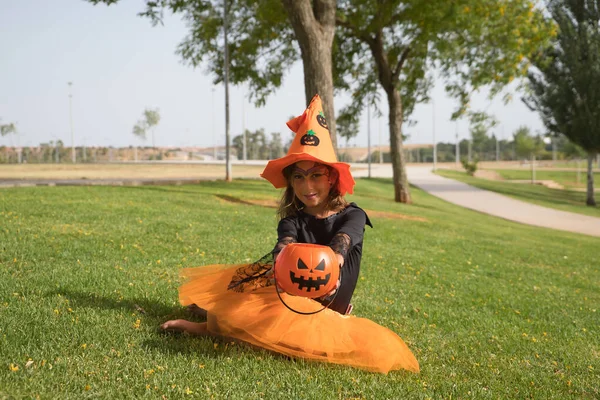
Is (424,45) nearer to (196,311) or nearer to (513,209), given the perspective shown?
(513,209)

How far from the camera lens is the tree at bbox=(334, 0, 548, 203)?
707 inches

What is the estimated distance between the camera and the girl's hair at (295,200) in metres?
4.05

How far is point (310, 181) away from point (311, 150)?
0.24 m

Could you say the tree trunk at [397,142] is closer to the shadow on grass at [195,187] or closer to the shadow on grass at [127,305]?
the shadow on grass at [195,187]

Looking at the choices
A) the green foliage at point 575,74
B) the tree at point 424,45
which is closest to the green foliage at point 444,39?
the tree at point 424,45

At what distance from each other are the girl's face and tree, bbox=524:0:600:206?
Result: 30557 mm

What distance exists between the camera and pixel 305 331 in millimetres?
3551

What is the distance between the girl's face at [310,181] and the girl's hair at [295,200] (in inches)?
3.2

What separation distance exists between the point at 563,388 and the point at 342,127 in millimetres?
21472

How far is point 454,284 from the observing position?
7.86 m

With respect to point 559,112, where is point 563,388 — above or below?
below

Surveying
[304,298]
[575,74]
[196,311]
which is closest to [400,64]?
[575,74]

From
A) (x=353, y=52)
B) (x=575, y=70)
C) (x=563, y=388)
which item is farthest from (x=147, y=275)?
(x=575, y=70)

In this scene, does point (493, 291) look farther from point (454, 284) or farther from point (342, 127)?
point (342, 127)
